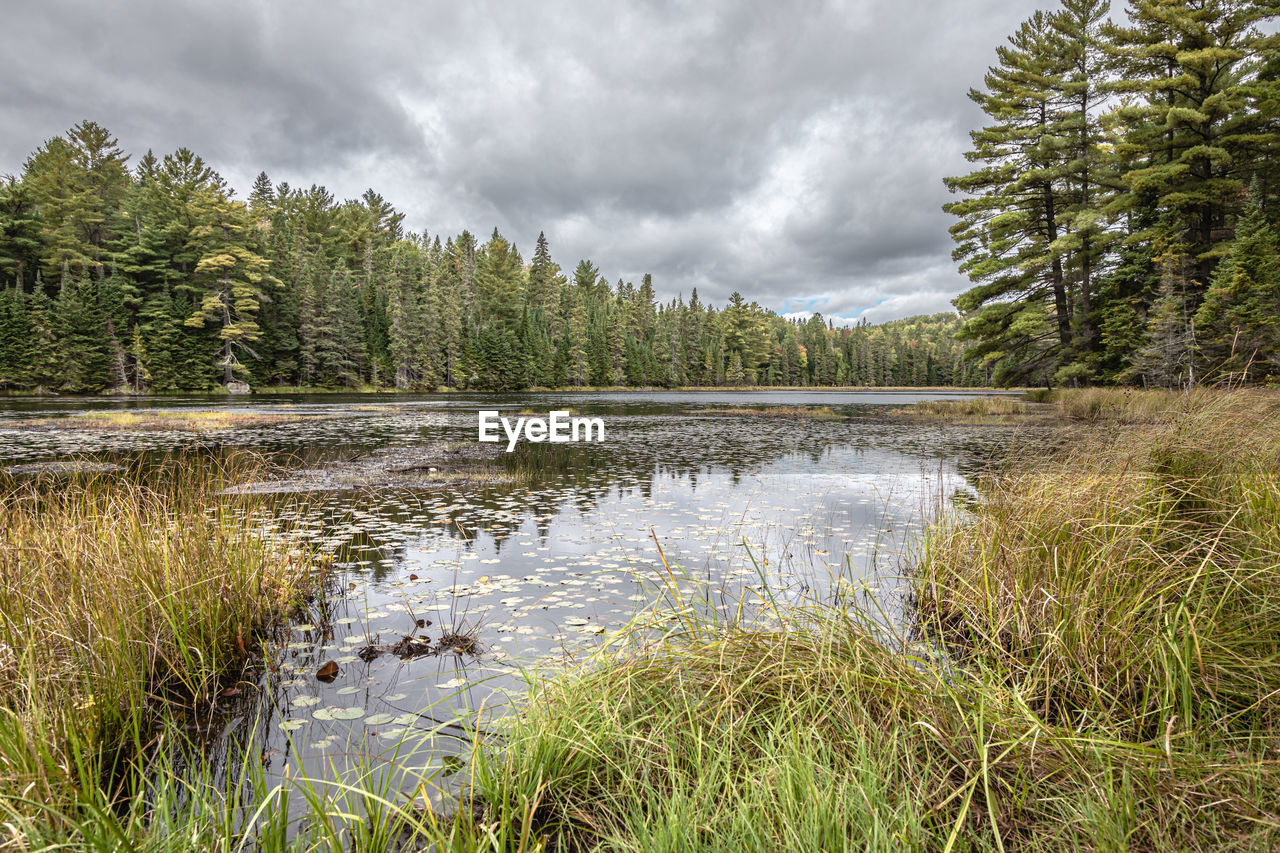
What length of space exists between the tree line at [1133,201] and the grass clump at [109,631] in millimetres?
25227

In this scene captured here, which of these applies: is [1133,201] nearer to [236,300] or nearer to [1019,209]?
[1019,209]

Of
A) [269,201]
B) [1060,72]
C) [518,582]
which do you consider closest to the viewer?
[518,582]

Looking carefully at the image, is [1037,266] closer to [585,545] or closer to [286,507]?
[585,545]

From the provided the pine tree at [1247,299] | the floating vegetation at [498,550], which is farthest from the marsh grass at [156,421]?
the pine tree at [1247,299]

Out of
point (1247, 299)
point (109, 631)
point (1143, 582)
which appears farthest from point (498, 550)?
point (1247, 299)

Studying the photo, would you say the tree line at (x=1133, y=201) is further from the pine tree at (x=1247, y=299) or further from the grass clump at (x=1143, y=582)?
the grass clump at (x=1143, y=582)

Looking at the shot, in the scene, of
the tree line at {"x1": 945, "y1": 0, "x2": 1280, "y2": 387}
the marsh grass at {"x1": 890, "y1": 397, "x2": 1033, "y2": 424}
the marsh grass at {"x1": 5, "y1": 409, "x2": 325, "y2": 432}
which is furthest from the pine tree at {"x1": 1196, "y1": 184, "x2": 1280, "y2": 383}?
the marsh grass at {"x1": 5, "y1": 409, "x2": 325, "y2": 432}

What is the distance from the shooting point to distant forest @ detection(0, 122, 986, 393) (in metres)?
43.5

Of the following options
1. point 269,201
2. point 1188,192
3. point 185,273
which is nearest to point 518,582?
point 1188,192

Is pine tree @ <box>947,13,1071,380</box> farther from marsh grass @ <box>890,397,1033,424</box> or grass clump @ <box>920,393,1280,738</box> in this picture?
grass clump @ <box>920,393,1280,738</box>

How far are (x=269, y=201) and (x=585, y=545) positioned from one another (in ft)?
289

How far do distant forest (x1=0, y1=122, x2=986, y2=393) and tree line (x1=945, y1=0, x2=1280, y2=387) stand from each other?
5.97 metres

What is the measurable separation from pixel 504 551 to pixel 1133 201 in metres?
31.1

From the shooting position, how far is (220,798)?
2.48m
